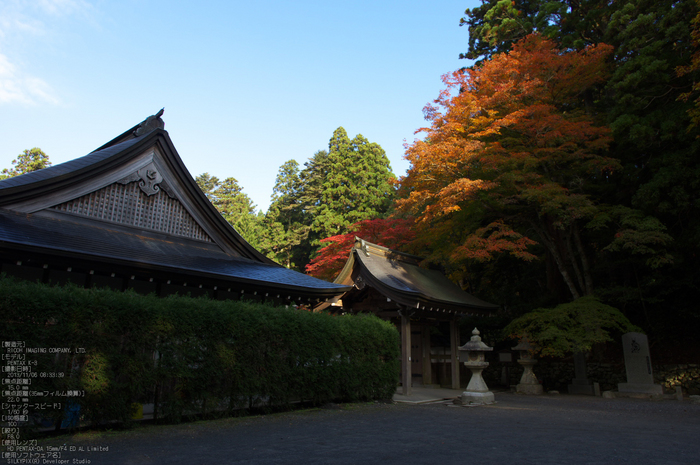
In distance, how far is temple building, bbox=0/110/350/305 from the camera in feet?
24.5

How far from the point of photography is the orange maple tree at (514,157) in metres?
13.1

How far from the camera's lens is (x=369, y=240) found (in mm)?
21047

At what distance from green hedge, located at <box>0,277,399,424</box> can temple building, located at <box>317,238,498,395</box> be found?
228 cm

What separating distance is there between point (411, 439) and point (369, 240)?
15.3m

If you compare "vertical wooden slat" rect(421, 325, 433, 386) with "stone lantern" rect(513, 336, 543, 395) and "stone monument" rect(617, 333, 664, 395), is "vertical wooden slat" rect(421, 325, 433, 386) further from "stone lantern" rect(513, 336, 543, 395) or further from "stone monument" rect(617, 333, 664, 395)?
"stone monument" rect(617, 333, 664, 395)

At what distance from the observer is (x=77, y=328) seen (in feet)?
19.2

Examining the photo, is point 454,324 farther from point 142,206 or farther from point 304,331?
point 142,206

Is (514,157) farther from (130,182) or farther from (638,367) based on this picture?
(130,182)

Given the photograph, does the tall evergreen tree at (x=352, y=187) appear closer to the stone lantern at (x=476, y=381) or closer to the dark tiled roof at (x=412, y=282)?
the dark tiled roof at (x=412, y=282)

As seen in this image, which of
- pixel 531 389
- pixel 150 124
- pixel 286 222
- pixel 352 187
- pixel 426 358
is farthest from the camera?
pixel 286 222

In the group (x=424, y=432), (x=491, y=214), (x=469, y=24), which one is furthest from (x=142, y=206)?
(x=469, y=24)

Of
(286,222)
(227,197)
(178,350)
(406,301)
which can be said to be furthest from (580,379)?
(227,197)

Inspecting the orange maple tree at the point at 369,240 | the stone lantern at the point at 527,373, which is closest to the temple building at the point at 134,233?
the stone lantern at the point at 527,373

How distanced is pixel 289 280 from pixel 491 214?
8458 millimetres
